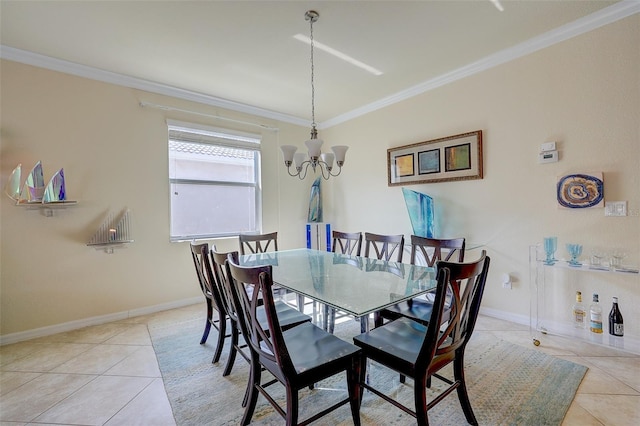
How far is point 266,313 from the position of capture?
4.01ft

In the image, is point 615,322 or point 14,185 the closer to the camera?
point 615,322

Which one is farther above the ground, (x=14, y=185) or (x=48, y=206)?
(x=14, y=185)

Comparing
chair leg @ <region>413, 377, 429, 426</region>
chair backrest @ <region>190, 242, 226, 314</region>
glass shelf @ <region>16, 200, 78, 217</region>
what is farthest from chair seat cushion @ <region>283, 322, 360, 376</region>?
glass shelf @ <region>16, 200, 78, 217</region>

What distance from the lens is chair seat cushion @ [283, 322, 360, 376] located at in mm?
1387

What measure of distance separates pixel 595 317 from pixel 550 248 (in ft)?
2.00

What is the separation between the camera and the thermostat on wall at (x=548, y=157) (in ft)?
8.21

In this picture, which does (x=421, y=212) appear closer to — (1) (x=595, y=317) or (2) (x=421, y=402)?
(1) (x=595, y=317)

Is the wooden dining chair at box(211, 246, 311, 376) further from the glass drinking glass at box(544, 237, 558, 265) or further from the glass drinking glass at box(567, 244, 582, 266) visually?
the glass drinking glass at box(567, 244, 582, 266)

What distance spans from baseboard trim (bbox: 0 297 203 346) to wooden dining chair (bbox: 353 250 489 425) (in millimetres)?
2726

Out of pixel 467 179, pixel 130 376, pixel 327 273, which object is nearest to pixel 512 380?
pixel 327 273

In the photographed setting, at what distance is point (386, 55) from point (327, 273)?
2160 mm

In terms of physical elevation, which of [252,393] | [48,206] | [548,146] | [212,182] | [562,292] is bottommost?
[252,393]

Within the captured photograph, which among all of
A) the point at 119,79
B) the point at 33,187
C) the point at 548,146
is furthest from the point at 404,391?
the point at 119,79

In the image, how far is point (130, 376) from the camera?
2.05 meters
